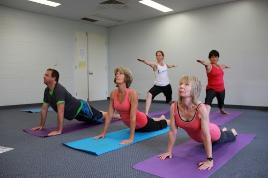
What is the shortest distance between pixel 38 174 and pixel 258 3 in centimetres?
594

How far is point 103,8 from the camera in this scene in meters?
6.80

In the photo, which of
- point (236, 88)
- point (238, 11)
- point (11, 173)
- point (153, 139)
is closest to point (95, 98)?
point (236, 88)

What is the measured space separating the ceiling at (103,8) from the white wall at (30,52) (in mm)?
289

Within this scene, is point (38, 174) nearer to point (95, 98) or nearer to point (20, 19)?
point (20, 19)

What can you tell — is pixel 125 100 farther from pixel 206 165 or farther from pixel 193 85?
pixel 206 165

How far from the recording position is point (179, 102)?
2283mm

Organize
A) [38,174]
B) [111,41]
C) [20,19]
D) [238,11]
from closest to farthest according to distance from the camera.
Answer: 1. [38,174]
2. [238,11]
3. [20,19]
4. [111,41]

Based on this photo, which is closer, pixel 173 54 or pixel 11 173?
pixel 11 173

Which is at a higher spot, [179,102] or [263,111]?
[179,102]

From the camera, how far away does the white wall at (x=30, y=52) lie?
6602mm

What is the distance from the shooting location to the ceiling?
20.6ft

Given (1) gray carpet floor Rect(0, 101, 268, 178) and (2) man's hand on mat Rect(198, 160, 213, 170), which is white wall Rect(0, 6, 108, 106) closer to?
(1) gray carpet floor Rect(0, 101, 268, 178)

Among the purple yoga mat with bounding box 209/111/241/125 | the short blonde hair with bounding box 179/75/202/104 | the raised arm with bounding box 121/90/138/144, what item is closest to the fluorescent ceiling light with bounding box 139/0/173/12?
the purple yoga mat with bounding box 209/111/241/125

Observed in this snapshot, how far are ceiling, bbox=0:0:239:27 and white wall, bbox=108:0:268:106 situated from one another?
0.34 meters
